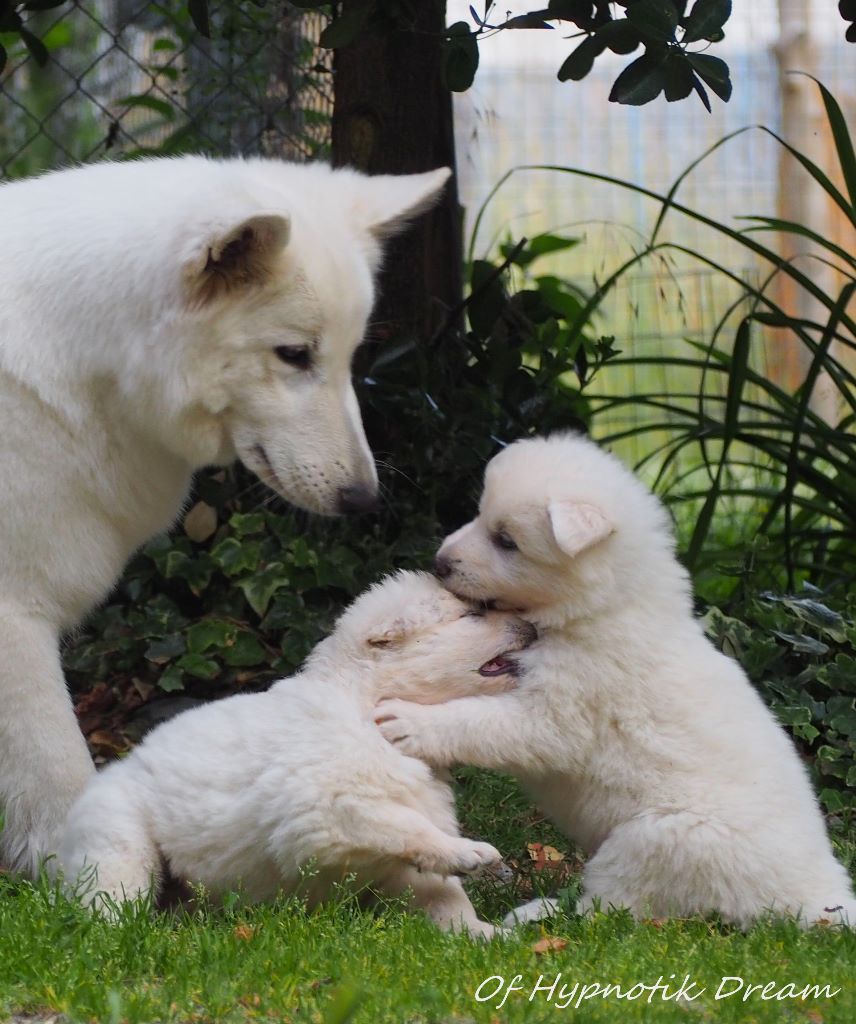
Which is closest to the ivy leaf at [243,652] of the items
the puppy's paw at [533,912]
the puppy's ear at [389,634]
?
the puppy's ear at [389,634]

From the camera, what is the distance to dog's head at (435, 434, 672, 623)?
11.0 feet

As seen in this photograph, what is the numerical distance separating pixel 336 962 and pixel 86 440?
1563 mm

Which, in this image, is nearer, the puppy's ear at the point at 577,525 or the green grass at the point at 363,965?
the green grass at the point at 363,965

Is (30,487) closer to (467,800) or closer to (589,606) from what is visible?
(589,606)

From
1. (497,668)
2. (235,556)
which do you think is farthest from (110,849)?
(235,556)

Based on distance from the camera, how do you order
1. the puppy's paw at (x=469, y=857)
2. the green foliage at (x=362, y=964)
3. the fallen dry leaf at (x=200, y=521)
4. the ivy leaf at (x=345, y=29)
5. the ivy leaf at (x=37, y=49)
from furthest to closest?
the fallen dry leaf at (x=200, y=521), the ivy leaf at (x=37, y=49), the ivy leaf at (x=345, y=29), the puppy's paw at (x=469, y=857), the green foliage at (x=362, y=964)

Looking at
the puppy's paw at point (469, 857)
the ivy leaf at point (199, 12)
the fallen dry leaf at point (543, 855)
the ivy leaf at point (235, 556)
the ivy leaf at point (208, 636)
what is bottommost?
the fallen dry leaf at point (543, 855)

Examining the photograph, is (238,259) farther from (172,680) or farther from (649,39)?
(172,680)

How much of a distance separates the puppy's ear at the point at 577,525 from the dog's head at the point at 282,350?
24.8 inches

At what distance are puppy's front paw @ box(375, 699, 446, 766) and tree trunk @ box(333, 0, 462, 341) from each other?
2498 mm

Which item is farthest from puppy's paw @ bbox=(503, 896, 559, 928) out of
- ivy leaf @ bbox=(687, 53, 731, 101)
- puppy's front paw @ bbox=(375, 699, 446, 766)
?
ivy leaf @ bbox=(687, 53, 731, 101)

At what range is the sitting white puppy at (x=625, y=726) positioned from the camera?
3.14m

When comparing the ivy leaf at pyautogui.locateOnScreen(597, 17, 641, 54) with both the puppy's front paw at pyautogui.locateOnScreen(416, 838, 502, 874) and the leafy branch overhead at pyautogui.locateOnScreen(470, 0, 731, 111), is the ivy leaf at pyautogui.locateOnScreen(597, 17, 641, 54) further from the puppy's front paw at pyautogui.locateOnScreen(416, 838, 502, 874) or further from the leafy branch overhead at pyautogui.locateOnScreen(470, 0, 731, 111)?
the puppy's front paw at pyautogui.locateOnScreen(416, 838, 502, 874)

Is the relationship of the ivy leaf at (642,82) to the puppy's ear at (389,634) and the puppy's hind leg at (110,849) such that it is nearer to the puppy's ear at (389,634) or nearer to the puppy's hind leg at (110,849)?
the puppy's ear at (389,634)
